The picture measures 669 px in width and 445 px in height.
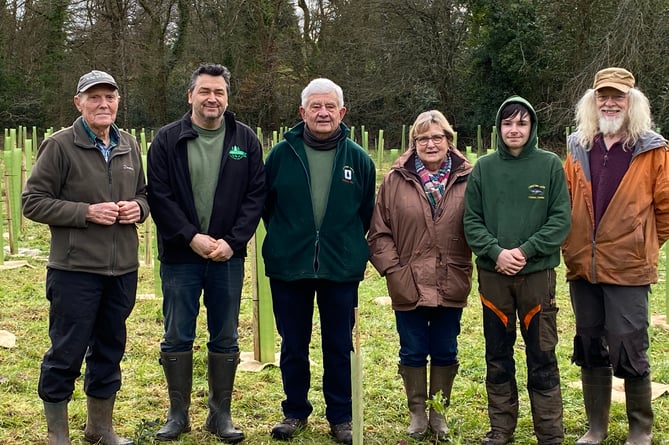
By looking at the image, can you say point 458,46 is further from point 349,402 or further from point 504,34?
point 349,402

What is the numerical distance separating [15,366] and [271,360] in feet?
5.07

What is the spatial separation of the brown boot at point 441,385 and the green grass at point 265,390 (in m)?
0.07

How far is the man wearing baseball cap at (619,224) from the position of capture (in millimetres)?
3361

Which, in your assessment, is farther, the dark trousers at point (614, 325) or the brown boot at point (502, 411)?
the brown boot at point (502, 411)

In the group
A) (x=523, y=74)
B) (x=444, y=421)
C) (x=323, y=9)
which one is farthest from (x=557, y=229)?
(x=323, y=9)

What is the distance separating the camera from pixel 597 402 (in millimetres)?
3629

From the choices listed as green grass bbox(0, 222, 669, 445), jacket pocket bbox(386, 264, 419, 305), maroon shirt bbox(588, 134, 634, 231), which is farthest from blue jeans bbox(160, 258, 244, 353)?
maroon shirt bbox(588, 134, 634, 231)

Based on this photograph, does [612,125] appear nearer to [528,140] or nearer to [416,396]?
[528,140]

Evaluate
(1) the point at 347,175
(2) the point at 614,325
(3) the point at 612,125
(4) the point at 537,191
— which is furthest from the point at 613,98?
(1) the point at 347,175

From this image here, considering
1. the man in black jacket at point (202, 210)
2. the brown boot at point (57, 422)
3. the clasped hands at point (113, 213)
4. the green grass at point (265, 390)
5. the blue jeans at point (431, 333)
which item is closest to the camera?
the clasped hands at point (113, 213)

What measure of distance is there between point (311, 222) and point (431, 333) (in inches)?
30.4

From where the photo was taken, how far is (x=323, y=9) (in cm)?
2770

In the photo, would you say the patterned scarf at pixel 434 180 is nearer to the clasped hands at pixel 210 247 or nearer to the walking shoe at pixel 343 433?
→ the clasped hands at pixel 210 247

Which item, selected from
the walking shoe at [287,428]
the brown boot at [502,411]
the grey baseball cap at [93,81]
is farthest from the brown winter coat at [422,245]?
the grey baseball cap at [93,81]
